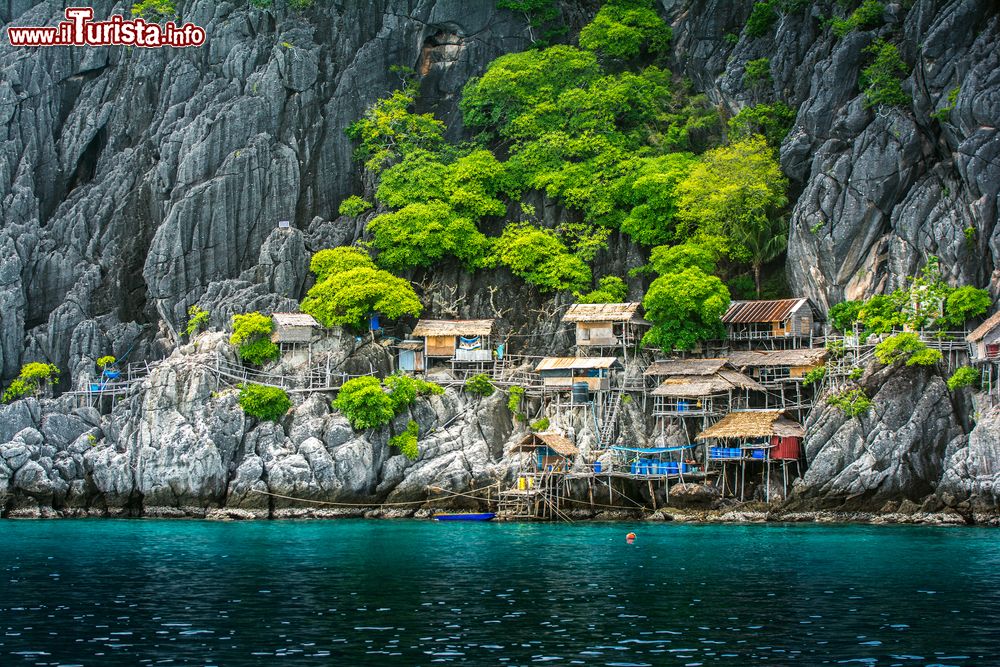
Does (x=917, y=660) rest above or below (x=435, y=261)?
below

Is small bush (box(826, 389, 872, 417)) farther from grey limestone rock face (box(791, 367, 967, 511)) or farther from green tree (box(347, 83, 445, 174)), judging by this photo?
green tree (box(347, 83, 445, 174))

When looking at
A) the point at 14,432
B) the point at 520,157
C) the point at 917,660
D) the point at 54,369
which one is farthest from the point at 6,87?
the point at 917,660

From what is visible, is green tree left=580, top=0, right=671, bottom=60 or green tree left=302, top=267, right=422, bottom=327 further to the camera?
green tree left=580, top=0, right=671, bottom=60

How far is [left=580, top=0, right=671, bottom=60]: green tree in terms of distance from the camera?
83.6 meters

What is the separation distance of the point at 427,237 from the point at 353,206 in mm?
7029

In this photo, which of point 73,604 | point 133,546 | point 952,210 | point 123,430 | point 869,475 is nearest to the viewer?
point 73,604

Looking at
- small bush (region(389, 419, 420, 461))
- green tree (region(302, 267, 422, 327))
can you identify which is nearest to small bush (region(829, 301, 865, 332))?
small bush (region(389, 419, 420, 461))

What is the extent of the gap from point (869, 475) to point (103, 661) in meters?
42.2

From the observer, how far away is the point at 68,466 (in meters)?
67.6

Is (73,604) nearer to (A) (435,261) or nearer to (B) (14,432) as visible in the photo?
(B) (14,432)

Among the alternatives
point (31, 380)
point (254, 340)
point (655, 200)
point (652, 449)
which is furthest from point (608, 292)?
point (31, 380)

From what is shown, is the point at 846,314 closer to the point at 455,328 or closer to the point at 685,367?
the point at 685,367

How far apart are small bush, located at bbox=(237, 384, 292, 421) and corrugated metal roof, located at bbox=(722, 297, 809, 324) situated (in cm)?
2445

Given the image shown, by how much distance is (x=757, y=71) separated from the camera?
75.9 metres
